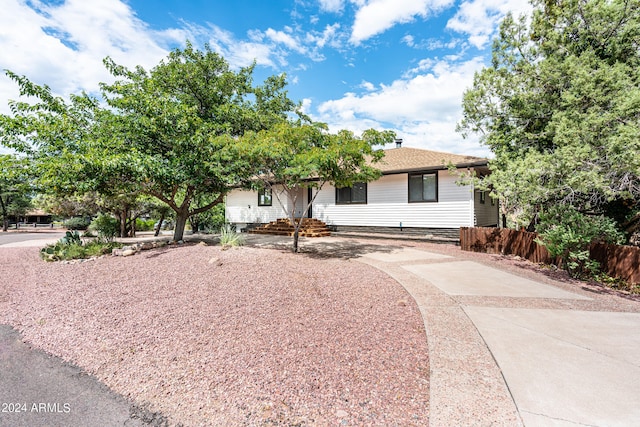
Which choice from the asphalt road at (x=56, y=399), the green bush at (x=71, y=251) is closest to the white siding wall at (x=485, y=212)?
the asphalt road at (x=56, y=399)

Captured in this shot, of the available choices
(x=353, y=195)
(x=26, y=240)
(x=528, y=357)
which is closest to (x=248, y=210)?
(x=353, y=195)

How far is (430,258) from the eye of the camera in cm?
870

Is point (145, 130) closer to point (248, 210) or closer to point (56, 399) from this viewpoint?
point (56, 399)

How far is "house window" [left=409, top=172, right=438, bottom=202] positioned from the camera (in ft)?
41.7

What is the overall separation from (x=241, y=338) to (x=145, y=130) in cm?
823

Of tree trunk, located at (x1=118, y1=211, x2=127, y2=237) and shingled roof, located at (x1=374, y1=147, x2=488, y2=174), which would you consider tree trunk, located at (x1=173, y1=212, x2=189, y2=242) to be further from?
shingled roof, located at (x1=374, y1=147, x2=488, y2=174)

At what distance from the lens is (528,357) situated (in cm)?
305

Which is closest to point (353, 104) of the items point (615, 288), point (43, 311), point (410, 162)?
point (410, 162)

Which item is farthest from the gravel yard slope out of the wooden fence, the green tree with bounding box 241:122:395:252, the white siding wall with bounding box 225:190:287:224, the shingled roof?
the white siding wall with bounding box 225:190:287:224

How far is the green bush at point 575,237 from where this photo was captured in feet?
21.0

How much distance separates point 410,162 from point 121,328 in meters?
12.6

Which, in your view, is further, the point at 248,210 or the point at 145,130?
the point at 248,210

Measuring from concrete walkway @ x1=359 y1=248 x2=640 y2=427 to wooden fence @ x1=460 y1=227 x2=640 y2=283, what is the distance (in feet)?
4.53

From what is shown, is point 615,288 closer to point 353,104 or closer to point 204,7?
point 204,7
